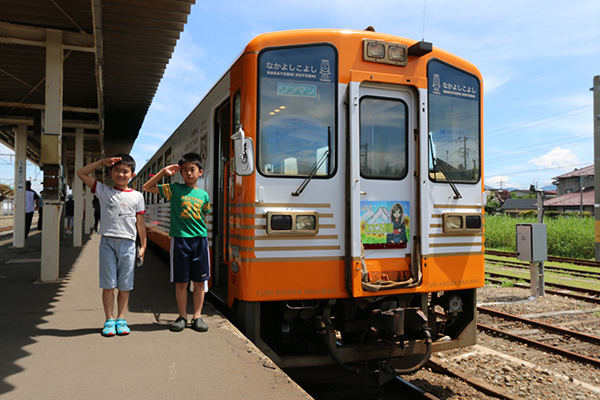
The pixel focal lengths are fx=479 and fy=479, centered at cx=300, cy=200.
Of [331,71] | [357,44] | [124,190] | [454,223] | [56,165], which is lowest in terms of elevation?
[454,223]

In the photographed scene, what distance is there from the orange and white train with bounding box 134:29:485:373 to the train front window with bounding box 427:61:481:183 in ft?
0.05

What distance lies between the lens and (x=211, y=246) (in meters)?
5.74

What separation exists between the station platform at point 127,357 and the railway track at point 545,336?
12.4ft

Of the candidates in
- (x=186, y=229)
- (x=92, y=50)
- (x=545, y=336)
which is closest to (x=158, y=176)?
(x=186, y=229)

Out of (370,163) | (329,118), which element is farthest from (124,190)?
(370,163)

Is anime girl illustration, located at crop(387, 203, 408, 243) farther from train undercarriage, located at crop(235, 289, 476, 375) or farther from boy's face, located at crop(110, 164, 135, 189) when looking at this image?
boy's face, located at crop(110, 164, 135, 189)

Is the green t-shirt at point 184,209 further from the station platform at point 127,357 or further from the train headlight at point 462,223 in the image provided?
the train headlight at point 462,223

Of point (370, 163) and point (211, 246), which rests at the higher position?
point (370, 163)

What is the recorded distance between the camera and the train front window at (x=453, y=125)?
4617 mm

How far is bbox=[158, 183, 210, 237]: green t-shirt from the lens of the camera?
15.1ft

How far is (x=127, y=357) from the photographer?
151 inches

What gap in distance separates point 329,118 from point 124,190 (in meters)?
2.09

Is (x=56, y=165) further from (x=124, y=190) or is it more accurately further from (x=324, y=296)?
(x=324, y=296)

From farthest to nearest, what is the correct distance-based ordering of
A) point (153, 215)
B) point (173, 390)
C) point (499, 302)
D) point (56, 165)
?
point (153, 215) → point (499, 302) → point (56, 165) → point (173, 390)
